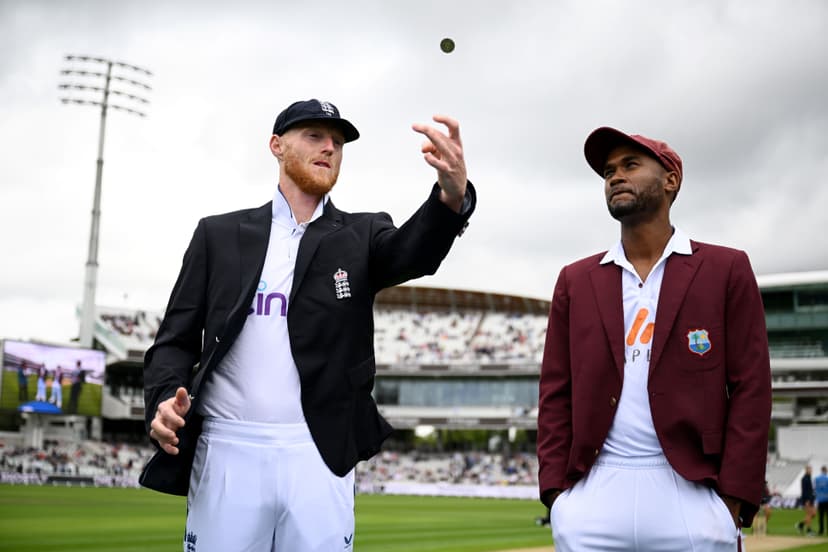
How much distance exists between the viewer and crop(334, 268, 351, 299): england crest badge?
3689 millimetres

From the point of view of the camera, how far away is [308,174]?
389 cm

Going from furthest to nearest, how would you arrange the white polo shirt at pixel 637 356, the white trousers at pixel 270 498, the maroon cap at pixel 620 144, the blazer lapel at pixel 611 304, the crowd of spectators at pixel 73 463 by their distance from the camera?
the crowd of spectators at pixel 73 463
the maroon cap at pixel 620 144
the blazer lapel at pixel 611 304
the white polo shirt at pixel 637 356
the white trousers at pixel 270 498

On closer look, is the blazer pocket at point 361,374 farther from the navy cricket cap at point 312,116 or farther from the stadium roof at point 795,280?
the stadium roof at point 795,280

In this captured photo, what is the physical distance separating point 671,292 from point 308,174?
1.60 meters

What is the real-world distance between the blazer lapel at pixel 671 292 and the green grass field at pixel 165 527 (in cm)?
1346

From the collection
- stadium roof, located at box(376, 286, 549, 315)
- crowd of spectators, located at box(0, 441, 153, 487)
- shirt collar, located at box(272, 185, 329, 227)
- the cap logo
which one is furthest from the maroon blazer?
stadium roof, located at box(376, 286, 549, 315)

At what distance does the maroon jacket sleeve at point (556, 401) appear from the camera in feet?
13.1

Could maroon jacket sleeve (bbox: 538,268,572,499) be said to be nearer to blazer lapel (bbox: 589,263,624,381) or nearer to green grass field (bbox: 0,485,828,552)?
blazer lapel (bbox: 589,263,624,381)

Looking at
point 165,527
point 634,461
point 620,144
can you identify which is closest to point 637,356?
point 634,461

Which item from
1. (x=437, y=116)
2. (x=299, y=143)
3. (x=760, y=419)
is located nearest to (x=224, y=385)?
(x=299, y=143)

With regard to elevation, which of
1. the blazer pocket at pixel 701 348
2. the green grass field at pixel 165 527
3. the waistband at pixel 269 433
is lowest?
the green grass field at pixel 165 527

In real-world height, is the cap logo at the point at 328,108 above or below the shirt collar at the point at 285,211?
above

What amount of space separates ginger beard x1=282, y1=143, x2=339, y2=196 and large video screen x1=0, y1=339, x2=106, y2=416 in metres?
47.3

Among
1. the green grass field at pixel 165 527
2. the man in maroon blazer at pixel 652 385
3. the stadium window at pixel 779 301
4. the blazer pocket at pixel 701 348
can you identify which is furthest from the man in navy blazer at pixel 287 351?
the stadium window at pixel 779 301
